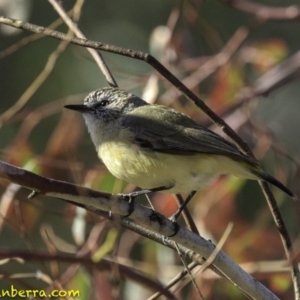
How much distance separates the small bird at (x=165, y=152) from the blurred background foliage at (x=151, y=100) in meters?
0.20

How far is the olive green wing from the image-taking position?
2.96 metres

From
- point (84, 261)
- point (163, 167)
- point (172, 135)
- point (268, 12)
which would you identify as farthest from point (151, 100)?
point (84, 261)

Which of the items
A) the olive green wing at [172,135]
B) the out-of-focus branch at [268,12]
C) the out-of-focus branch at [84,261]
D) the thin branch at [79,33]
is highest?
the out-of-focus branch at [268,12]

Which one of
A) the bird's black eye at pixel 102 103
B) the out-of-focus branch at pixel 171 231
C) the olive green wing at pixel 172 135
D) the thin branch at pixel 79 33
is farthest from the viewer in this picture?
the bird's black eye at pixel 102 103

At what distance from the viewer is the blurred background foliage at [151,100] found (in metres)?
3.22

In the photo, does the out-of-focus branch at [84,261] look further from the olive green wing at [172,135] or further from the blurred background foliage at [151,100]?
the olive green wing at [172,135]

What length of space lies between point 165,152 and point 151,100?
2.29 feet

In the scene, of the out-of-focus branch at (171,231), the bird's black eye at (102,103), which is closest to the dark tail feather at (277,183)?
the out-of-focus branch at (171,231)

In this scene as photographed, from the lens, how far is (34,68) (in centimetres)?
655

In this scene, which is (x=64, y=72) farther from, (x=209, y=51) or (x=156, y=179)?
(x=156, y=179)

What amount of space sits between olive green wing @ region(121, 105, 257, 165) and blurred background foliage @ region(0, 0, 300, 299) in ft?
0.89

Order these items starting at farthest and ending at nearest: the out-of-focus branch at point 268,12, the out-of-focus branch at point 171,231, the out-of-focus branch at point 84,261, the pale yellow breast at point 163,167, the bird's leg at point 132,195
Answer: the out-of-focus branch at point 268,12
the pale yellow breast at point 163,167
the bird's leg at point 132,195
the out-of-focus branch at point 171,231
the out-of-focus branch at point 84,261

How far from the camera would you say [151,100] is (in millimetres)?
3605

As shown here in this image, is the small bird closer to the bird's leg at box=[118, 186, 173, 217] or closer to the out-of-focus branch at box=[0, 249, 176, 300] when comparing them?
the bird's leg at box=[118, 186, 173, 217]
